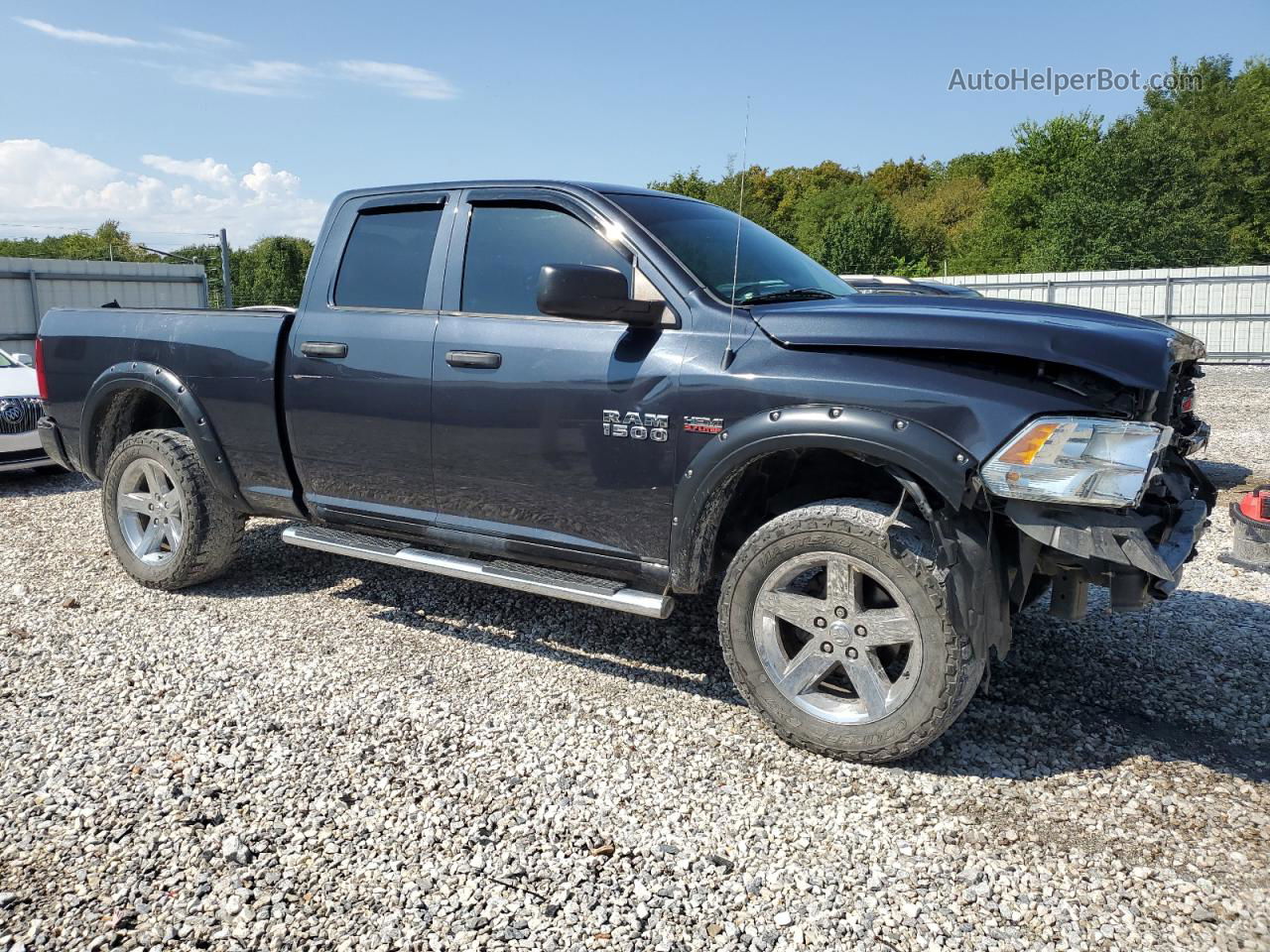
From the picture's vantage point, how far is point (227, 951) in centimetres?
246

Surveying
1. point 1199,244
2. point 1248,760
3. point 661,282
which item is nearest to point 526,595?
point 661,282

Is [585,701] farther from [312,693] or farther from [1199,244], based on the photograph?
[1199,244]

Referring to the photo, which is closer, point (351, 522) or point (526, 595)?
point (351, 522)

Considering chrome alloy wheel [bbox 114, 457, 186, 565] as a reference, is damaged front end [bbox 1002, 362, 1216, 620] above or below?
above

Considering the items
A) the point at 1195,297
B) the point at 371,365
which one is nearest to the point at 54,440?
the point at 371,365

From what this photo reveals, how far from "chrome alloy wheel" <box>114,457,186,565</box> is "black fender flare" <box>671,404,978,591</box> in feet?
10.1

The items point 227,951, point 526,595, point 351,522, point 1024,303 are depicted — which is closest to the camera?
point 227,951

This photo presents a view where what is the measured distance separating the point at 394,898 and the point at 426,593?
A: 289cm

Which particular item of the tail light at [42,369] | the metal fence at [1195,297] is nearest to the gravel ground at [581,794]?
the tail light at [42,369]

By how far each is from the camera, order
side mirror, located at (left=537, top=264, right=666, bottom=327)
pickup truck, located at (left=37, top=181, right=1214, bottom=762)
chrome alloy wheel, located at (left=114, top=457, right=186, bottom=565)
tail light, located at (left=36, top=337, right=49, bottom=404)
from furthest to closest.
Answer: tail light, located at (left=36, top=337, right=49, bottom=404), chrome alloy wheel, located at (left=114, top=457, right=186, bottom=565), side mirror, located at (left=537, top=264, right=666, bottom=327), pickup truck, located at (left=37, top=181, right=1214, bottom=762)

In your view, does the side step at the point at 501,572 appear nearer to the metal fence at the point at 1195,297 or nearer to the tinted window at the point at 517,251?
the tinted window at the point at 517,251

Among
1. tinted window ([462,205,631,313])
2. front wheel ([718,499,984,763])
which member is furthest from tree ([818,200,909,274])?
front wheel ([718,499,984,763])

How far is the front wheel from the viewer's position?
3193mm

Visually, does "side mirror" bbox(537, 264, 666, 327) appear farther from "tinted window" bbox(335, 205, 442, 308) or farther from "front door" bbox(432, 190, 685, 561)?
"tinted window" bbox(335, 205, 442, 308)
